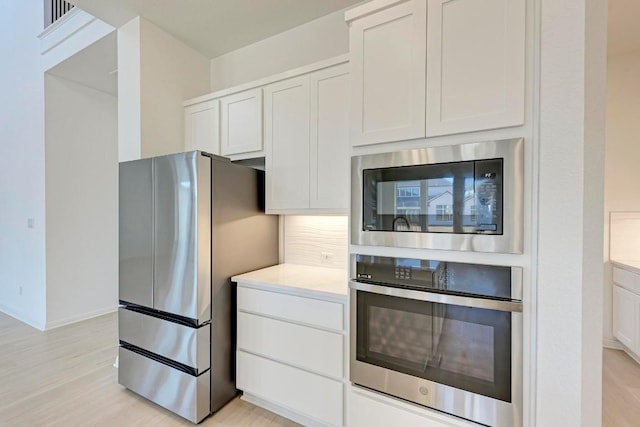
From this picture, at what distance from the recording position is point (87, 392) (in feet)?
7.37

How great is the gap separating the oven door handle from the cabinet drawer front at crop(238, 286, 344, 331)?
0.80 feet

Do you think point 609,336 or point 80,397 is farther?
point 609,336

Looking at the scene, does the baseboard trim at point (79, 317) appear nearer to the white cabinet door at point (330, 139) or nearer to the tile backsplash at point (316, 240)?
the tile backsplash at point (316, 240)

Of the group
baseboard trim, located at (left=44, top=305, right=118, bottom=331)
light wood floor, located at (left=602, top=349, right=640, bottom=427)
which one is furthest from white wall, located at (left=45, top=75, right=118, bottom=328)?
light wood floor, located at (left=602, top=349, right=640, bottom=427)

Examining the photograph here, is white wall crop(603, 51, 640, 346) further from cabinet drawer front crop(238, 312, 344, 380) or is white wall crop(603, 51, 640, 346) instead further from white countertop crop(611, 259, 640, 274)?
cabinet drawer front crop(238, 312, 344, 380)

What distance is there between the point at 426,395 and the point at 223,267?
4.71 ft

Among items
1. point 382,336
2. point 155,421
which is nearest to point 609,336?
point 382,336

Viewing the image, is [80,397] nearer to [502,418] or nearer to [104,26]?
[502,418]

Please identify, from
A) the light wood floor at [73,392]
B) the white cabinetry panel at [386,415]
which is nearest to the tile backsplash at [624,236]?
the white cabinetry panel at [386,415]

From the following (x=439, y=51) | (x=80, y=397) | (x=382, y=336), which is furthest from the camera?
(x=80, y=397)

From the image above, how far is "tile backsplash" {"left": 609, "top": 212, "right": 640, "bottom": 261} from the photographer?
2.98m

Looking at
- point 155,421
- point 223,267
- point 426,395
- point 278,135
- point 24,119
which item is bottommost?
point 155,421

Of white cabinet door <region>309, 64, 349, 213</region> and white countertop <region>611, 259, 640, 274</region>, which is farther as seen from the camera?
white countertop <region>611, 259, 640, 274</region>

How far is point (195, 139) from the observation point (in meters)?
2.77
